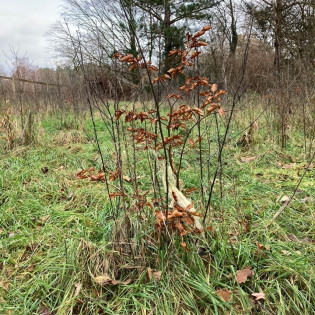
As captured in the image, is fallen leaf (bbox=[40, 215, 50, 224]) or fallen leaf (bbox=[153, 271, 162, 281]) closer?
fallen leaf (bbox=[153, 271, 162, 281])

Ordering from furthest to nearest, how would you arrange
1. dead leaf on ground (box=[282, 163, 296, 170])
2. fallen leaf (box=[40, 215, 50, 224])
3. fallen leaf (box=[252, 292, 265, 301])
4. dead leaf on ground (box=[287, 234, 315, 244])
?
dead leaf on ground (box=[282, 163, 296, 170]) → fallen leaf (box=[40, 215, 50, 224]) → dead leaf on ground (box=[287, 234, 315, 244]) → fallen leaf (box=[252, 292, 265, 301])

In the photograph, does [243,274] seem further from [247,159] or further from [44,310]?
[247,159]

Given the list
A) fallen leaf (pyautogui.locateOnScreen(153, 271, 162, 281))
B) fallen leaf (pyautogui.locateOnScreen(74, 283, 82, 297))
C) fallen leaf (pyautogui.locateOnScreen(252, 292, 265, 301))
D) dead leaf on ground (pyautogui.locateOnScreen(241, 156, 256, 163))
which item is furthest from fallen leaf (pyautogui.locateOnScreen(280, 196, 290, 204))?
fallen leaf (pyautogui.locateOnScreen(74, 283, 82, 297))

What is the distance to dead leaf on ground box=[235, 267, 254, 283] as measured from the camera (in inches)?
54.6

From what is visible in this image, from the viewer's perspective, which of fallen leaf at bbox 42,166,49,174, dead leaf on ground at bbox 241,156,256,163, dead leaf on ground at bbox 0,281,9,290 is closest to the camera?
dead leaf on ground at bbox 0,281,9,290

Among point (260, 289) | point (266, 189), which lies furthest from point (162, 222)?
point (266, 189)

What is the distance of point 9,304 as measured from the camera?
1.39 metres

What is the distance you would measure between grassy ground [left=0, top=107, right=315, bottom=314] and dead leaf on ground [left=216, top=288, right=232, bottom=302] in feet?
0.10

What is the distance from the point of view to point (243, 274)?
1.42m

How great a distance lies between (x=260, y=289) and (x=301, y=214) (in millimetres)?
907

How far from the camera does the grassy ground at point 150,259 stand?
4.33ft

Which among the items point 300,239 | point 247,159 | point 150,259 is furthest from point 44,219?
point 247,159

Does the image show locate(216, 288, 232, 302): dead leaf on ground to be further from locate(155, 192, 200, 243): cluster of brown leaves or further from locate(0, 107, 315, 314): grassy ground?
locate(155, 192, 200, 243): cluster of brown leaves

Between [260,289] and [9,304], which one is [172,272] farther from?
[9,304]
